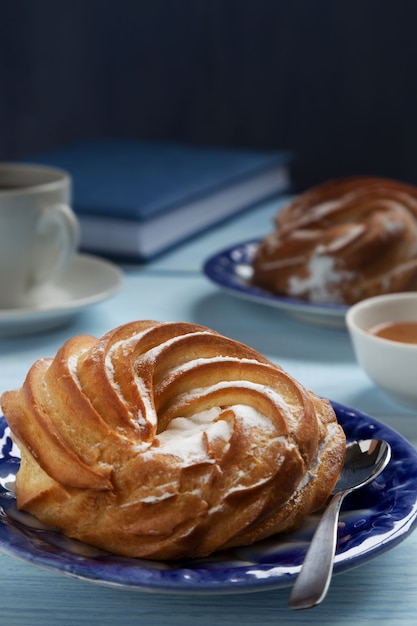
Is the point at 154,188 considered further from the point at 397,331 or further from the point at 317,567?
the point at 317,567

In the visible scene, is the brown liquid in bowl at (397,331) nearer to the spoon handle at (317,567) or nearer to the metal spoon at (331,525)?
the metal spoon at (331,525)

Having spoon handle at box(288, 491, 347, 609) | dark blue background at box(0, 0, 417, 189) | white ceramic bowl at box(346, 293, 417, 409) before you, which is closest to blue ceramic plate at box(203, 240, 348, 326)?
white ceramic bowl at box(346, 293, 417, 409)

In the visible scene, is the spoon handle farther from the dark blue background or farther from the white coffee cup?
the dark blue background

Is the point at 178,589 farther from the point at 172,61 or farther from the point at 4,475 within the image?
the point at 172,61

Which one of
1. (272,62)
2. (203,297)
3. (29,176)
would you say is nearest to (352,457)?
(203,297)

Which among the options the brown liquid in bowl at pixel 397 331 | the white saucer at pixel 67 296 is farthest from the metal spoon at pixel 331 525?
the white saucer at pixel 67 296

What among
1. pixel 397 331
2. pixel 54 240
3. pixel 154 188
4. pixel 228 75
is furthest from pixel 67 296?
pixel 228 75
